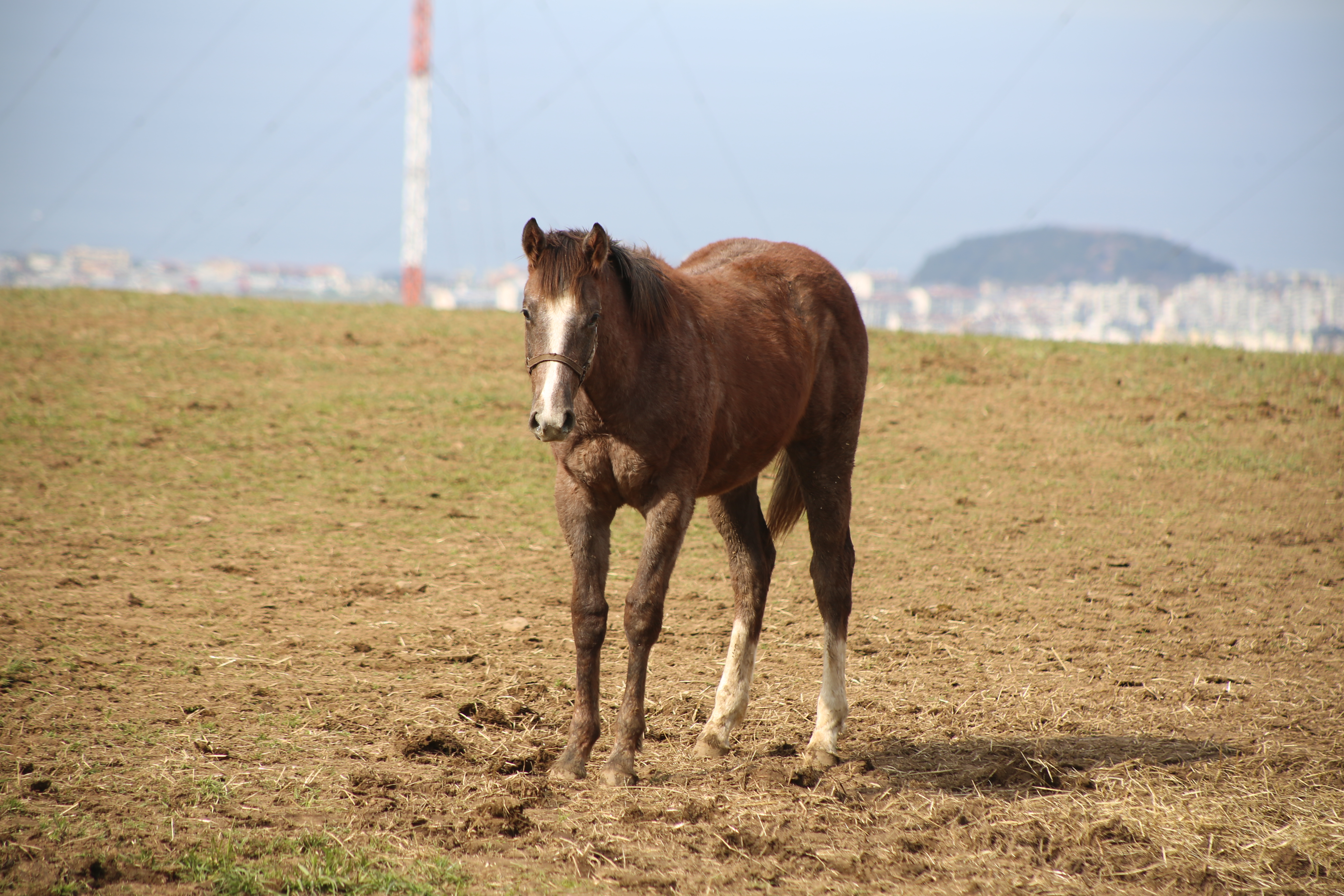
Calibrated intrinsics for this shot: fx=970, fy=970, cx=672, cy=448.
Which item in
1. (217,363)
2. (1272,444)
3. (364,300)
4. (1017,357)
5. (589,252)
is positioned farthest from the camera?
(364,300)

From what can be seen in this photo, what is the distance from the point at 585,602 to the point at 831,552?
1.41m

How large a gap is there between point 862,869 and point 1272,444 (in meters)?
8.51

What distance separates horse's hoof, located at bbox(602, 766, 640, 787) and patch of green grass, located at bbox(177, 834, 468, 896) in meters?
0.81

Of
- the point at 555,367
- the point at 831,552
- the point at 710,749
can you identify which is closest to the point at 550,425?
the point at 555,367

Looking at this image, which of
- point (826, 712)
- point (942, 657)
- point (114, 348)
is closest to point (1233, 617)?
point (942, 657)

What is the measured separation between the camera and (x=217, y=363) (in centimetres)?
1091

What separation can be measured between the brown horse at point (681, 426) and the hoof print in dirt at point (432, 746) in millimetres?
521

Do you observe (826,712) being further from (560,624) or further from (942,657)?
(560,624)

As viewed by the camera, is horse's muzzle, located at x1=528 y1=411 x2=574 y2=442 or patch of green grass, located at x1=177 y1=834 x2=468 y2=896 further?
horse's muzzle, located at x1=528 y1=411 x2=574 y2=442

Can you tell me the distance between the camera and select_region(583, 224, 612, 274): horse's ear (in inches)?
142

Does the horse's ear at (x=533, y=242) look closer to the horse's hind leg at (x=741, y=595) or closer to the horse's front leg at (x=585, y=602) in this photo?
the horse's front leg at (x=585, y=602)

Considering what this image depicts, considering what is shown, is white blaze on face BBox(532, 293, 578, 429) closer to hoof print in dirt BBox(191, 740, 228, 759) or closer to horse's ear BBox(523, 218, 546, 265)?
horse's ear BBox(523, 218, 546, 265)

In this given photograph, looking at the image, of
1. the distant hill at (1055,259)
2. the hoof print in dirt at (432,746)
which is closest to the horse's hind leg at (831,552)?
the hoof print in dirt at (432,746)

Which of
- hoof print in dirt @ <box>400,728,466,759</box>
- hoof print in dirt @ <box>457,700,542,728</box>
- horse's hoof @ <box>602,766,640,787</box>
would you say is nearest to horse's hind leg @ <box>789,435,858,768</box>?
horse's hoof @ <box>602,766,640,787</box>
